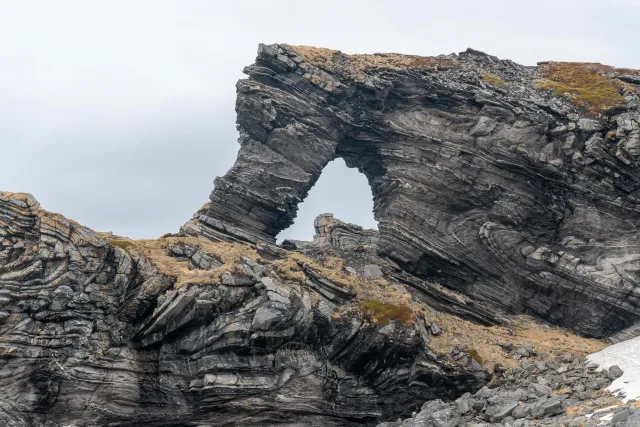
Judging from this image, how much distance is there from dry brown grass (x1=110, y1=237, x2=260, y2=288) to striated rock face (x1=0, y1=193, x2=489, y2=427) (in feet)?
0.48

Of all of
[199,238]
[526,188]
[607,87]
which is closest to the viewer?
[199,238]

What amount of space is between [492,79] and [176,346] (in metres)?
40.6

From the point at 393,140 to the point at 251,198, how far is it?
15557 mm

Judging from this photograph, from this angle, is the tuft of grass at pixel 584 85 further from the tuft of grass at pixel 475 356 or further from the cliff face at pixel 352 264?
the tuft of grass at pixel 475 356

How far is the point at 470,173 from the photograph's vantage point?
5703cm

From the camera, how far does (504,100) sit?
5769 cm

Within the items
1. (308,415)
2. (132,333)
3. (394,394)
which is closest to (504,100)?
(394,394)

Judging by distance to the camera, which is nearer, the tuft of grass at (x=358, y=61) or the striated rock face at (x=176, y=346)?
the striated rock face at (x=176, y=346)

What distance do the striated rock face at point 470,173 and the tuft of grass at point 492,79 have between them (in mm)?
211

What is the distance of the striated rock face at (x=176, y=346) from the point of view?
38.0 m

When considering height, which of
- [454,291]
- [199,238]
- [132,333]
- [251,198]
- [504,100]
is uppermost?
[504,100]

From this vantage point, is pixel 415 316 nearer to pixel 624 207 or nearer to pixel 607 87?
pixel 624 207

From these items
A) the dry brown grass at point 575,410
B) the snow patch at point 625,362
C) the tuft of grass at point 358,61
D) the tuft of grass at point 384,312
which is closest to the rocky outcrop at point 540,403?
the dry brown grass at point 575,410

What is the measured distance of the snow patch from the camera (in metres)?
36.8
